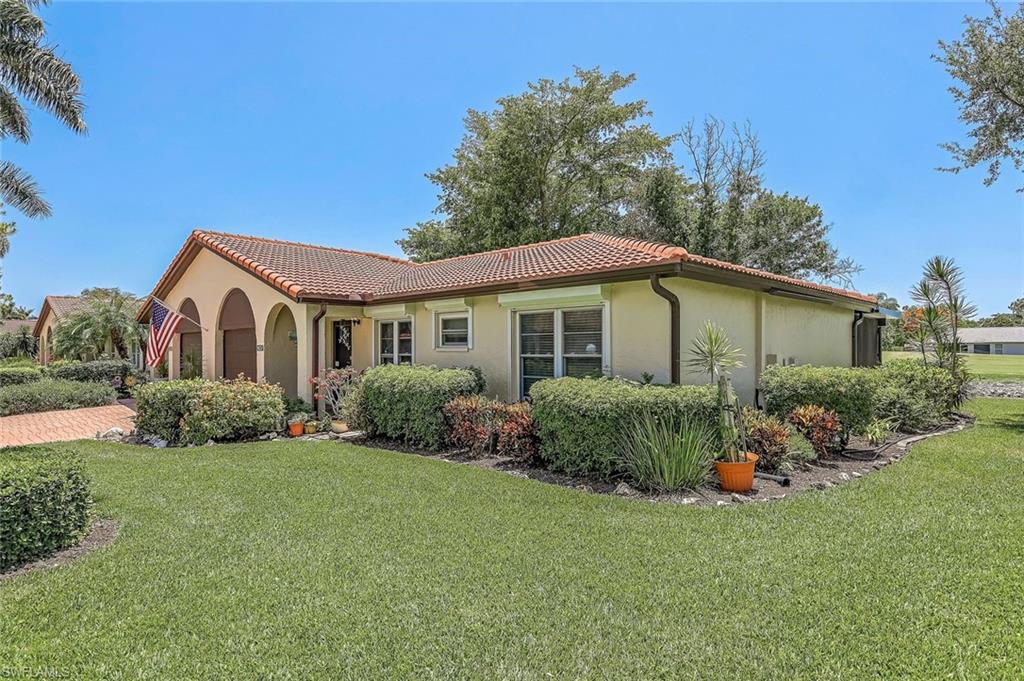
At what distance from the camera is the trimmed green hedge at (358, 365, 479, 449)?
1153cm

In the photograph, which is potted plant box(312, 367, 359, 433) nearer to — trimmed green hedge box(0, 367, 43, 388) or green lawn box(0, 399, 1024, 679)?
green lawn box(0, 399, 1024, 679)

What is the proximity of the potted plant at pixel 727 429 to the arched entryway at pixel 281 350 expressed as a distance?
1252cm

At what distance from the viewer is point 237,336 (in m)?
17.8

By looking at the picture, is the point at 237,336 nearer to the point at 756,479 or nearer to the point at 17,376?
the point at 17,376

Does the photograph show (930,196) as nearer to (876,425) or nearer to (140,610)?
(876,425)

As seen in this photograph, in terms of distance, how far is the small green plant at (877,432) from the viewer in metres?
10.8

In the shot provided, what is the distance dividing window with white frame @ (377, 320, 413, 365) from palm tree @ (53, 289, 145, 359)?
20947mm

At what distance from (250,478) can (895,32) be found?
60.9 ft

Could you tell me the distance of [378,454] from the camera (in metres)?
10.9

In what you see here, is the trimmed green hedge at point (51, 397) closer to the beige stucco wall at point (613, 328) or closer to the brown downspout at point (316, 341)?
the beige stucco wall at point (613, 328)

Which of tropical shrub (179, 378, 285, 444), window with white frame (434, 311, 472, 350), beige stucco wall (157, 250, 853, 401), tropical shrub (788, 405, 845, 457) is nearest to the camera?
tropical shrub (788, 405, 845, 457)

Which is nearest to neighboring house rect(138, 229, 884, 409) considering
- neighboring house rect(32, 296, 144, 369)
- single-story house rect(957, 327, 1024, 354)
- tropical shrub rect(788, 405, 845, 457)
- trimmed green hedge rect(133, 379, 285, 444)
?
trimmed green hedge rect(133, 379, 285, 444)

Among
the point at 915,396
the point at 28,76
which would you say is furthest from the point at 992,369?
the point at 28,76

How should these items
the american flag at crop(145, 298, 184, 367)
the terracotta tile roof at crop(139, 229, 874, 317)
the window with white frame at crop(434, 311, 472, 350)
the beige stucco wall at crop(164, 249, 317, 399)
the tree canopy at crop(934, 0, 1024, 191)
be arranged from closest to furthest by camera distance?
the terracotta tile roof at crop(139, 229, 874, 317), the window with white frame at crop(434, 311, 472, 350), the american flag at crop(145, 298, 184, 367), the beige stucco wall at crop(164, 249, 317, 399), the tree canopy at crop(934, 0, 1024, 191)
